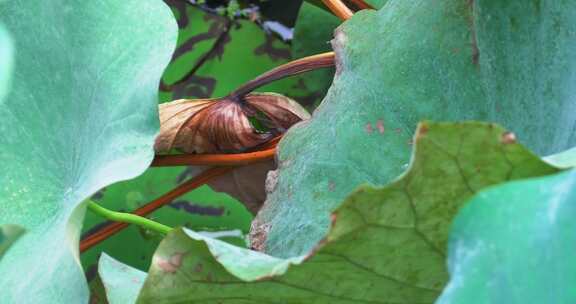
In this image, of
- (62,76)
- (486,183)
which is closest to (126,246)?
(62,76)

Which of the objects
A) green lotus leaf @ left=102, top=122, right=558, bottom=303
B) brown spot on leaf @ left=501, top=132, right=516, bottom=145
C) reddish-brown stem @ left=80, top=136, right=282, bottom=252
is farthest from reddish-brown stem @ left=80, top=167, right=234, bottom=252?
brown spot on leaf @ left=501, top=132, right=516, bottom=145

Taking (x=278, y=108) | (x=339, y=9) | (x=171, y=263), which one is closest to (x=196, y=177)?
(x=278, y=108)

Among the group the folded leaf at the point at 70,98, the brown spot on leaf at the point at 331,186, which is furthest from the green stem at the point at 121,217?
the brown spot on leaf at the point at 331,186

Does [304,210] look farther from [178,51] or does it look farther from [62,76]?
[178,51]

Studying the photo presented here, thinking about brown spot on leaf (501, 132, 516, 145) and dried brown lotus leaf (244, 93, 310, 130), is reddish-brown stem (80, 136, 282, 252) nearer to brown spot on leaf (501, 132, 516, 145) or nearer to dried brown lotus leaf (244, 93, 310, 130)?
dried brown lotus leaf (244, 93, 310, 130)

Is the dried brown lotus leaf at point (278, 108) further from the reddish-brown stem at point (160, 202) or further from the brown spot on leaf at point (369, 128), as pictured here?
the brown spot on leaf at point (369, 128)

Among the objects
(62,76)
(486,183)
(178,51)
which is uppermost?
(486,183)
